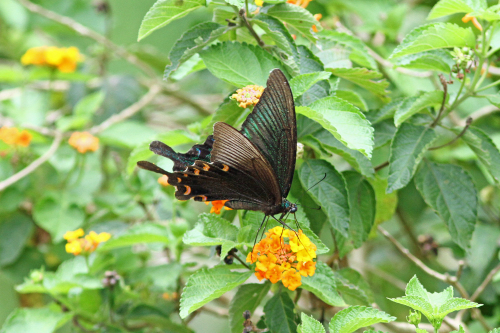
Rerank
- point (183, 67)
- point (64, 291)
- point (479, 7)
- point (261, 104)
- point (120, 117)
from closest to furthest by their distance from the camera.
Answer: point (261, 104), point (479, 7), point (183, 67), point (64, 291), point (120, 117)

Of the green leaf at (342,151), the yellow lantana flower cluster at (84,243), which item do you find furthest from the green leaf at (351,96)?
the yellow lantana flower cluster at (84,243)

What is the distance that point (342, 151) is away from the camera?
0.98 metres

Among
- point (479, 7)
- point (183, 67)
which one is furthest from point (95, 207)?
point (479, 7)

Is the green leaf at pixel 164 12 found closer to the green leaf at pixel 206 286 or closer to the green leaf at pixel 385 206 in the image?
the green leaf at pixel 206 286

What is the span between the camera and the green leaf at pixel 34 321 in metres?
1.25

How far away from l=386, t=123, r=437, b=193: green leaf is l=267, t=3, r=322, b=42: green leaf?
0.29 meters

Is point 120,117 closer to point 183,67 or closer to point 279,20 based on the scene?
point 183,67

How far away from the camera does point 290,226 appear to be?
949 millimetres

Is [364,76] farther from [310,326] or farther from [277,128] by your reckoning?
[310,326]

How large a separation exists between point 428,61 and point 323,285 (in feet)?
1.80

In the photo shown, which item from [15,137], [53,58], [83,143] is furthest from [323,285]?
[53,58]

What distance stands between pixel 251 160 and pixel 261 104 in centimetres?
Answer: 11

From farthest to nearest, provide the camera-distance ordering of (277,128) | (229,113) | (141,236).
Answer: (141,236), (229,113), (277,128)

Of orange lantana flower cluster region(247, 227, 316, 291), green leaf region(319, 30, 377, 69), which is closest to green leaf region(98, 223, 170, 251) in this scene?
orange lantana flower cluster region(247, 227, 316, 291)
